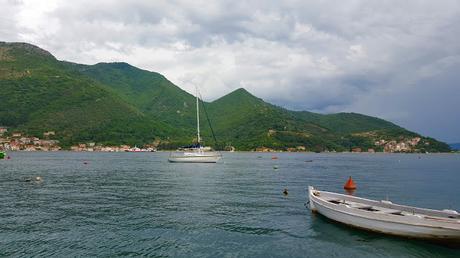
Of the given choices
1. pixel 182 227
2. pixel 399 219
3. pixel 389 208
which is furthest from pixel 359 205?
pixel 182 227

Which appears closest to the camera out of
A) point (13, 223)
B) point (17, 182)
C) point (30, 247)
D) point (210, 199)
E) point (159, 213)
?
point (30, 247)

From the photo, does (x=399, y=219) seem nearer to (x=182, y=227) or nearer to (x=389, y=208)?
(x=389, y=208)

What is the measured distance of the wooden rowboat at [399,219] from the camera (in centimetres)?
2722

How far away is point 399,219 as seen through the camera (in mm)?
29500

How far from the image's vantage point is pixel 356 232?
3231cm

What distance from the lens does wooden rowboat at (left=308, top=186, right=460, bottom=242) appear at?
2722cm

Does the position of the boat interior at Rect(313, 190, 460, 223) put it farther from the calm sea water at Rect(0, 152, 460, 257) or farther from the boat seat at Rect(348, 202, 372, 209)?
the calm sea water at Rect(0, 152, 460, 257)

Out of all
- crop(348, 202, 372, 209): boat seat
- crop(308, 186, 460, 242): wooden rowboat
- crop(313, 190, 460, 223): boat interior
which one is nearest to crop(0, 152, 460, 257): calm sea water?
crop(308, 186, 460, 242): wooden rowboat

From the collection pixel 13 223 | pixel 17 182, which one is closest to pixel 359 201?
pixel 13 223

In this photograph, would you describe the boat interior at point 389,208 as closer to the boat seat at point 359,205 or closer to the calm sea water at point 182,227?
the boat seat at point 359,205

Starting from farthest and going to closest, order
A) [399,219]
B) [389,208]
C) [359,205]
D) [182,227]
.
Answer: [359,205] < [389,208] < [182,227] < [399,219]

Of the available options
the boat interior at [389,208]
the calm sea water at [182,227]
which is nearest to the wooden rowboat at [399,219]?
the boat interior at [389,208]

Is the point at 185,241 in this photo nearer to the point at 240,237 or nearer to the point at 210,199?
the point at 240,237

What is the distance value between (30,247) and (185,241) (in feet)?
34.1
